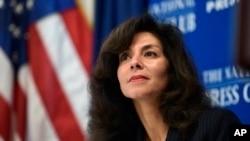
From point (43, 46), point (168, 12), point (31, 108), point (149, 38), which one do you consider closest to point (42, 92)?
point (31, 108)

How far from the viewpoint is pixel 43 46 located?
256 cm

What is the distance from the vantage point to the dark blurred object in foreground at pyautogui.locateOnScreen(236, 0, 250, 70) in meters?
0.16

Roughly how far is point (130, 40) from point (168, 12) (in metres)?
0.83

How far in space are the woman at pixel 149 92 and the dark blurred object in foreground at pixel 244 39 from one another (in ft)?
2.86

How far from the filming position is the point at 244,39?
0.16m

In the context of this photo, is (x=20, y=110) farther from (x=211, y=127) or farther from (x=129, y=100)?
(x=211, y=127)

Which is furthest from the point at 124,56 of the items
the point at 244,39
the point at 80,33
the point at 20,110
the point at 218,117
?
the point at 20,110

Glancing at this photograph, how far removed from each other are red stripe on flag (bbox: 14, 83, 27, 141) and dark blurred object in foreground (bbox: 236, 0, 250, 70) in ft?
8.29

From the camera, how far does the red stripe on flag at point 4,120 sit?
2543 mm

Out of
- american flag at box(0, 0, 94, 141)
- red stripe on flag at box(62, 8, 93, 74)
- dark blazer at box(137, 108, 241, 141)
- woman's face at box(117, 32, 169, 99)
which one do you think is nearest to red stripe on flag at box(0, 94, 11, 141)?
american flag at box(0, 0, 94, 141)

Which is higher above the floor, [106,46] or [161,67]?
[106,46]

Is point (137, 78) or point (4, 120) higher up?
point (137, 78)

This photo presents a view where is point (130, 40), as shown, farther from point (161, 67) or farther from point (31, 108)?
point (31, 108)

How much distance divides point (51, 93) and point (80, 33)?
1.34 ft
